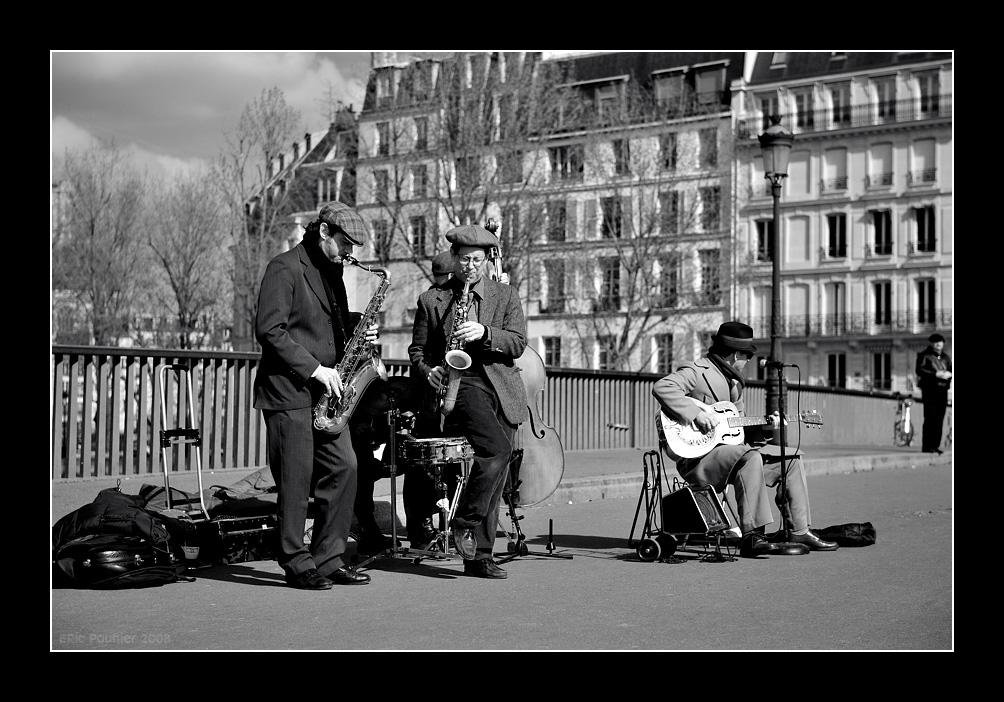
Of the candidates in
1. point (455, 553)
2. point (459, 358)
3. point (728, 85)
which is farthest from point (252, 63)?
point (728, 85)

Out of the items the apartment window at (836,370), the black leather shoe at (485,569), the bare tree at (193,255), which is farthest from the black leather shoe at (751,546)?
the apartment window at (836,370)

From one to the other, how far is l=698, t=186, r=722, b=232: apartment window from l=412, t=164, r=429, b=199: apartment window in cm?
1224

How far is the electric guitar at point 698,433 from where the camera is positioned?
8609mm

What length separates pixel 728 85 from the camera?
60.6m

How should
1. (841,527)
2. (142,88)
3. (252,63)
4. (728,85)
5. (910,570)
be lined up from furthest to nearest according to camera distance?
(728,85) < (841,527) < (910,570) < (142,88) < (252,63)

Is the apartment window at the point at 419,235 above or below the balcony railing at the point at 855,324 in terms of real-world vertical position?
above

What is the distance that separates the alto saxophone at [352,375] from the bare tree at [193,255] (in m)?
31.5

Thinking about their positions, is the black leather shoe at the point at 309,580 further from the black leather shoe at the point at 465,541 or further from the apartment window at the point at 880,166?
the apartment window at the point at 880,166

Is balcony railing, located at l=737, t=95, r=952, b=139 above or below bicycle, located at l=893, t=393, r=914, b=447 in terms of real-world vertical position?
above

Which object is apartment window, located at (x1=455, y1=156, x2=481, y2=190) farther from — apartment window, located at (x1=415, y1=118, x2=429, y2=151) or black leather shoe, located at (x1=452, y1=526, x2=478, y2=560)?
black leather shoe, located at (x1=452, y1=526, x2=478, y2=560)

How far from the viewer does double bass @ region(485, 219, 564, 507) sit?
8.18 meters

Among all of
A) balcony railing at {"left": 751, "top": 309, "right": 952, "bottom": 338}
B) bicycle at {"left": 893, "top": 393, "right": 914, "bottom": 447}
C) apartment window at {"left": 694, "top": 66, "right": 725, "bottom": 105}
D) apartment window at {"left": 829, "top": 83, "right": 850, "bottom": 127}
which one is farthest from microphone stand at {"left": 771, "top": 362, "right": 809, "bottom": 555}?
apartment window at {"left": 829, "top": 83, "right": 850, "bottom": 127}
